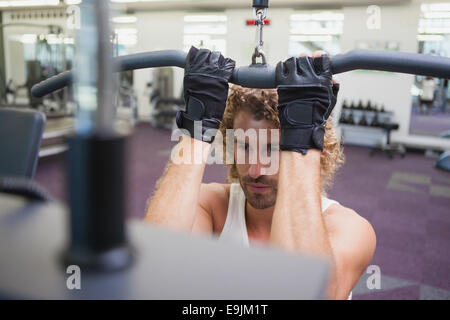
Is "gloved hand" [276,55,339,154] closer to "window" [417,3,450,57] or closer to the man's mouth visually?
the man's mouth

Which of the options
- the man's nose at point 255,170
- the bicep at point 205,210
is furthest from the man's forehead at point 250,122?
the bicep at point 205,210

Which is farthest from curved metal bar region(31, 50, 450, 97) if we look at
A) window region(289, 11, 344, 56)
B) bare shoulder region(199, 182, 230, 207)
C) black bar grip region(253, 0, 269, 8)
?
window region(289, 11, 344, 56)

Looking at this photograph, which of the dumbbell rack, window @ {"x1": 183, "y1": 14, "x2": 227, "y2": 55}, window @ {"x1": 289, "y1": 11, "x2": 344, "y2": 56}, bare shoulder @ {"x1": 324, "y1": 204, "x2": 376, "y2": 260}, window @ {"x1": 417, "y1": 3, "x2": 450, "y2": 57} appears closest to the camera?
bare shoulder @ {"x1": 324, "y1": 204, "x2": 376, "y2": 260}

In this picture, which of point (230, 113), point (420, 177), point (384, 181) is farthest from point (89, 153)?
point (420, 177)

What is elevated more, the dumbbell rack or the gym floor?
the dumbbell rack

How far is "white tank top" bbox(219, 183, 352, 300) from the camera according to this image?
1.25 m

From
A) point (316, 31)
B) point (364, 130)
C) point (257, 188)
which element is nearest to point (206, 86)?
point (257, 188)

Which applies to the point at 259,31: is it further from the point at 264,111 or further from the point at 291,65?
the point at 264,111

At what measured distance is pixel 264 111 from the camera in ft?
3.68

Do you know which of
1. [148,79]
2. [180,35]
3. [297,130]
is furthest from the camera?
[148,79]

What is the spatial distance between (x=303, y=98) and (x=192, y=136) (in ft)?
1.01

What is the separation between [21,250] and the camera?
0.28 metres
